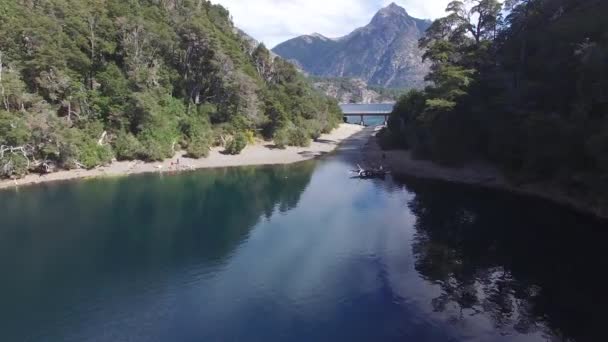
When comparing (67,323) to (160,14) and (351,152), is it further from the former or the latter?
(160,14)

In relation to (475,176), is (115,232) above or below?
below

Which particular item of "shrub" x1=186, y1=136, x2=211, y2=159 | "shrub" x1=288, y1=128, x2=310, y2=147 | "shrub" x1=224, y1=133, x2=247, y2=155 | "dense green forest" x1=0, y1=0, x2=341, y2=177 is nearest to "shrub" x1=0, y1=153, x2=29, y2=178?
"dense green forest" x1=0, y1=0, x2=341, y2=177

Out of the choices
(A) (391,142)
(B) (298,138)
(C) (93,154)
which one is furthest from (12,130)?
(A) (391,142)

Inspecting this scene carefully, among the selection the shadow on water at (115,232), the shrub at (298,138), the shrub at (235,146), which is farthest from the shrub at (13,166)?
the shrub at (298,138)

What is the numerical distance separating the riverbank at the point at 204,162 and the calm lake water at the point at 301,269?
11034mm

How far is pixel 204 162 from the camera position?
76.4 m

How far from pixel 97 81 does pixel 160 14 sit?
96.3 ft

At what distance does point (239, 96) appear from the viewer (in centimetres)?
8744

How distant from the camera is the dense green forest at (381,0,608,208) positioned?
37.5m

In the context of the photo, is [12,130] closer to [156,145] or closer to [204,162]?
[156,145]

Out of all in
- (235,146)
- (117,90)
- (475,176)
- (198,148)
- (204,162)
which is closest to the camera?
(475,176)

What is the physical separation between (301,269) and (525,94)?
3359 centimetres

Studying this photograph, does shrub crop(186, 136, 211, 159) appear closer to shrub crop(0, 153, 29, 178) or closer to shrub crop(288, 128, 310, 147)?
shrub crop(288, 128, 310, 147)

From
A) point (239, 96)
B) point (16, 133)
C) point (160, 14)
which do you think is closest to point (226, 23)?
point (160, 14)
